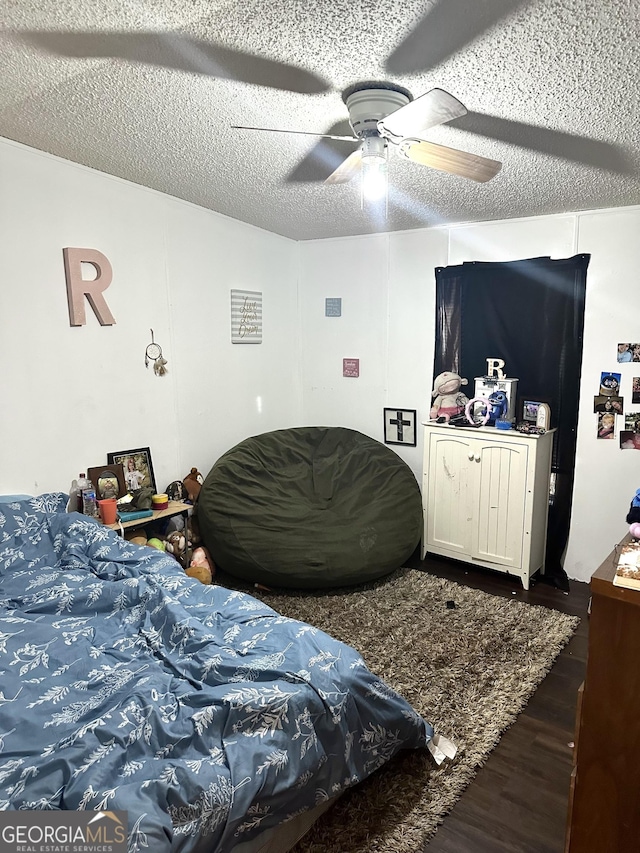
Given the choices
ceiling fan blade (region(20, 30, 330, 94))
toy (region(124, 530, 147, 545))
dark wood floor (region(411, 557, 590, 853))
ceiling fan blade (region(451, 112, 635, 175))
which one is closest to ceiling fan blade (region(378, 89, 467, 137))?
ceiling fan blade (region(20, 30, 330, 94))

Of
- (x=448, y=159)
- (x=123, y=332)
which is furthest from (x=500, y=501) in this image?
(x=123, y=332)

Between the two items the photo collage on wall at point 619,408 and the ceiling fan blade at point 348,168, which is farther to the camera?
the photo collage on wall at point 619,408

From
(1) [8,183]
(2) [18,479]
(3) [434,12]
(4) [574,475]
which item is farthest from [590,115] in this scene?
(2) [18,479]

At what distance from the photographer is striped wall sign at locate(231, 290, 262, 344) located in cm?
384

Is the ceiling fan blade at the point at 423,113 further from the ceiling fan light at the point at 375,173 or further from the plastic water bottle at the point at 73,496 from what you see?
the plastic water bottle at the point at 73,496

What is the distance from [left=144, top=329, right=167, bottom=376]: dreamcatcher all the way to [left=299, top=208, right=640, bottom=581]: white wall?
1520 millimetres

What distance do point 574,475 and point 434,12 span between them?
9.26 feet

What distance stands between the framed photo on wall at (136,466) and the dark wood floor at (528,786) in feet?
7.46

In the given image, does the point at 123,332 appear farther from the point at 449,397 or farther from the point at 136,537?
the point at 449,397

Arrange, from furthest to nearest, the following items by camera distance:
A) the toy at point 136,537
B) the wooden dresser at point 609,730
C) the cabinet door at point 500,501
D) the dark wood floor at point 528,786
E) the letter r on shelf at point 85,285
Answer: the cabinet door at point 500,501 < the toy at point 136,537 < the letter r on shelf at point 85,285 < the dark wood floor at point 528,786 < the wooden dresser at point 609,730

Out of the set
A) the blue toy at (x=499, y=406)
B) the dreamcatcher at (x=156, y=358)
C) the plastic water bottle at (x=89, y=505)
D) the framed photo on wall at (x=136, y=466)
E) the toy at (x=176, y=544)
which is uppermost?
the dreamcatcher at (x=156, y=358)

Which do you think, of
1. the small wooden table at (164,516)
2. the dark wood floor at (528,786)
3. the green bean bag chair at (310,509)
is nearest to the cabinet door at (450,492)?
the green bean bag chair at (310,509)

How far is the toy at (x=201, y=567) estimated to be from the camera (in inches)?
120

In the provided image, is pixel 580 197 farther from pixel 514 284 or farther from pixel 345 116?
pixel 345 116
